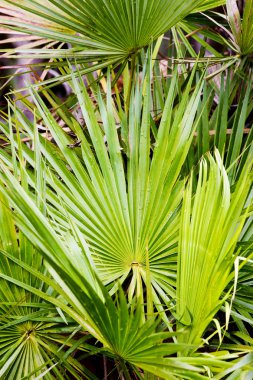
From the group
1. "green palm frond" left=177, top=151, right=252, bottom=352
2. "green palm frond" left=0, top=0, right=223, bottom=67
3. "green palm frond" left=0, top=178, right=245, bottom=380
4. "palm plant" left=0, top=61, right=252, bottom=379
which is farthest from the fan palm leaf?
"green palm frond" left=0, top=178, right=245, bottom=380

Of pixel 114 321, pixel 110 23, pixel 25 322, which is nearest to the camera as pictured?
pixel 114 321

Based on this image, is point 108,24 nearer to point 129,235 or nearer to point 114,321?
point 129,235

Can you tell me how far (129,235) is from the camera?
1.00m

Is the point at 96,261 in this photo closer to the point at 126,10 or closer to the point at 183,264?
the point at 183,264

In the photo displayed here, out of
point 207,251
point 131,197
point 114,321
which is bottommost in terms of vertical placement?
point 114,321

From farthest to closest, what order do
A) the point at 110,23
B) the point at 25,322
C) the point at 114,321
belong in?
1. the point at 110,23
2. the point at 25,322
3. the point at 114,321

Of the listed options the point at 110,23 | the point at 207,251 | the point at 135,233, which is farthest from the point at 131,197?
→ the point at 110,23

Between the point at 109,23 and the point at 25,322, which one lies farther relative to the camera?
the point at 109,23

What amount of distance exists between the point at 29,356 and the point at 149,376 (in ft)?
0.80

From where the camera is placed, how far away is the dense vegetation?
74cm

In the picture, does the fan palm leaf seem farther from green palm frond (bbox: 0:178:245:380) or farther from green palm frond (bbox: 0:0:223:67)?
green palm frond (bbox: 0:178:245:380)

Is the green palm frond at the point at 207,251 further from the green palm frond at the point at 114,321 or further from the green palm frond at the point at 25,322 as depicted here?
the green palm frond at the point at 25,322

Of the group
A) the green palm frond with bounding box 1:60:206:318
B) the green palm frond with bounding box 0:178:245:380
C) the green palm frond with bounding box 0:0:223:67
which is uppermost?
the green palm frond with bounding box 0:0:223:67

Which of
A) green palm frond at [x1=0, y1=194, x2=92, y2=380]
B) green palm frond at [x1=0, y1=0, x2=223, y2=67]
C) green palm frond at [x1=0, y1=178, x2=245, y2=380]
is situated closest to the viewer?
A: green palm frond at [x1=0, y1=178, x2=245, y2=380]
